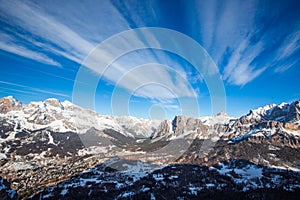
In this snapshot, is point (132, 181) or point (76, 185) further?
point (132, 181)

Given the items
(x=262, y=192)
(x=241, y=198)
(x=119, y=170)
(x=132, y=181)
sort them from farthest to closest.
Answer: (x=119, y=170), (x=132, y=181), (x=262, y=192), (x=241, y=198)

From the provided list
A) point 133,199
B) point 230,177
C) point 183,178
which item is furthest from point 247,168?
point 133,199

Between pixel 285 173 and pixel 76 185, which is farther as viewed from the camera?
pixel 285 173

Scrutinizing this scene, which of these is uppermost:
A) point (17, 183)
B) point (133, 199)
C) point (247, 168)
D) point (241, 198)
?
point (247, 168)

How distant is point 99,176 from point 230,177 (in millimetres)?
103269

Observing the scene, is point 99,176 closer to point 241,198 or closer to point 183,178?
point 183,178

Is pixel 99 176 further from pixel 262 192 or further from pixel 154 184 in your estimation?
pixel 262 192

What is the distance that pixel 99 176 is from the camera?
5605 inches

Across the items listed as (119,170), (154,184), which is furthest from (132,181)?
(119,170)

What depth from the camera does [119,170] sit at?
171 m

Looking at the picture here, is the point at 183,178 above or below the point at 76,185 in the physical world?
above

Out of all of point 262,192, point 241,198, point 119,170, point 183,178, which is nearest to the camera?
point 241,198

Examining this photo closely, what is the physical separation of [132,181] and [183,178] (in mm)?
39428

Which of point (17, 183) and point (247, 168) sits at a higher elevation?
point (247, 168)
